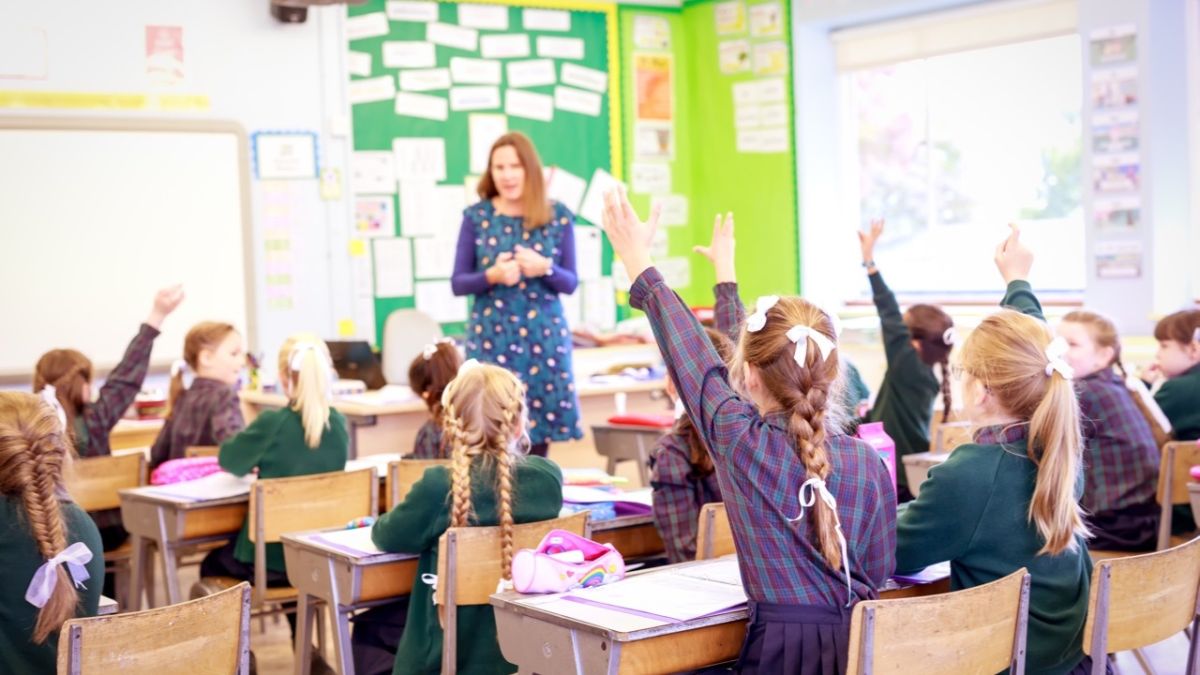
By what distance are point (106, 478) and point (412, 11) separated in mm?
3680

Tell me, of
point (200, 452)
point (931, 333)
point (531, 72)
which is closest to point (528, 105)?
point (531, 72)

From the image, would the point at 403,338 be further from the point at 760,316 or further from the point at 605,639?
the point at 605,639

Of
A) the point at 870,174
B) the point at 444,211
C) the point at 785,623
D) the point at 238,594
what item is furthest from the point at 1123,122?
the point at 238,594

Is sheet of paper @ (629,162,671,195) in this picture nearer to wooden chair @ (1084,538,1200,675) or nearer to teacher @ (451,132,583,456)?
teacher @ (451,132,583,456)

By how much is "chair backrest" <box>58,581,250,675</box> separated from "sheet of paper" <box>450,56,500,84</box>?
532 cm

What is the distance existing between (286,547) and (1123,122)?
4303mm

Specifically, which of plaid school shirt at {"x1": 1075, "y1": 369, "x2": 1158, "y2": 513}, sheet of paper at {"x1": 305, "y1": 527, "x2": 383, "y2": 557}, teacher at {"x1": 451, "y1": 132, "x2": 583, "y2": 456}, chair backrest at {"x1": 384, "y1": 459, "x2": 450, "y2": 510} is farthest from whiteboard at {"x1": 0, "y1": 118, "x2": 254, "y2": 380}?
plaid school shirt at {"x1": 1075, "y1": 369, "x2": 1158, "y2": 513}

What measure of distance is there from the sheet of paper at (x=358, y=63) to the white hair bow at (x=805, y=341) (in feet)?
17.0

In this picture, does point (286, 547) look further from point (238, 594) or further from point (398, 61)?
point (398, 61)

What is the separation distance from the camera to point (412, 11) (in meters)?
7.18

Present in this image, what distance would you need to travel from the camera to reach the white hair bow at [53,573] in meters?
2.48

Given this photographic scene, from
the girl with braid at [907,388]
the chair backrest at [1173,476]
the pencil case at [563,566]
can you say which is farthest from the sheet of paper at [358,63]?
the pencil case at [563,566]

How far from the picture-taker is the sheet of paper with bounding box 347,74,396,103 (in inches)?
278

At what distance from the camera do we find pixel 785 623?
2219mm
